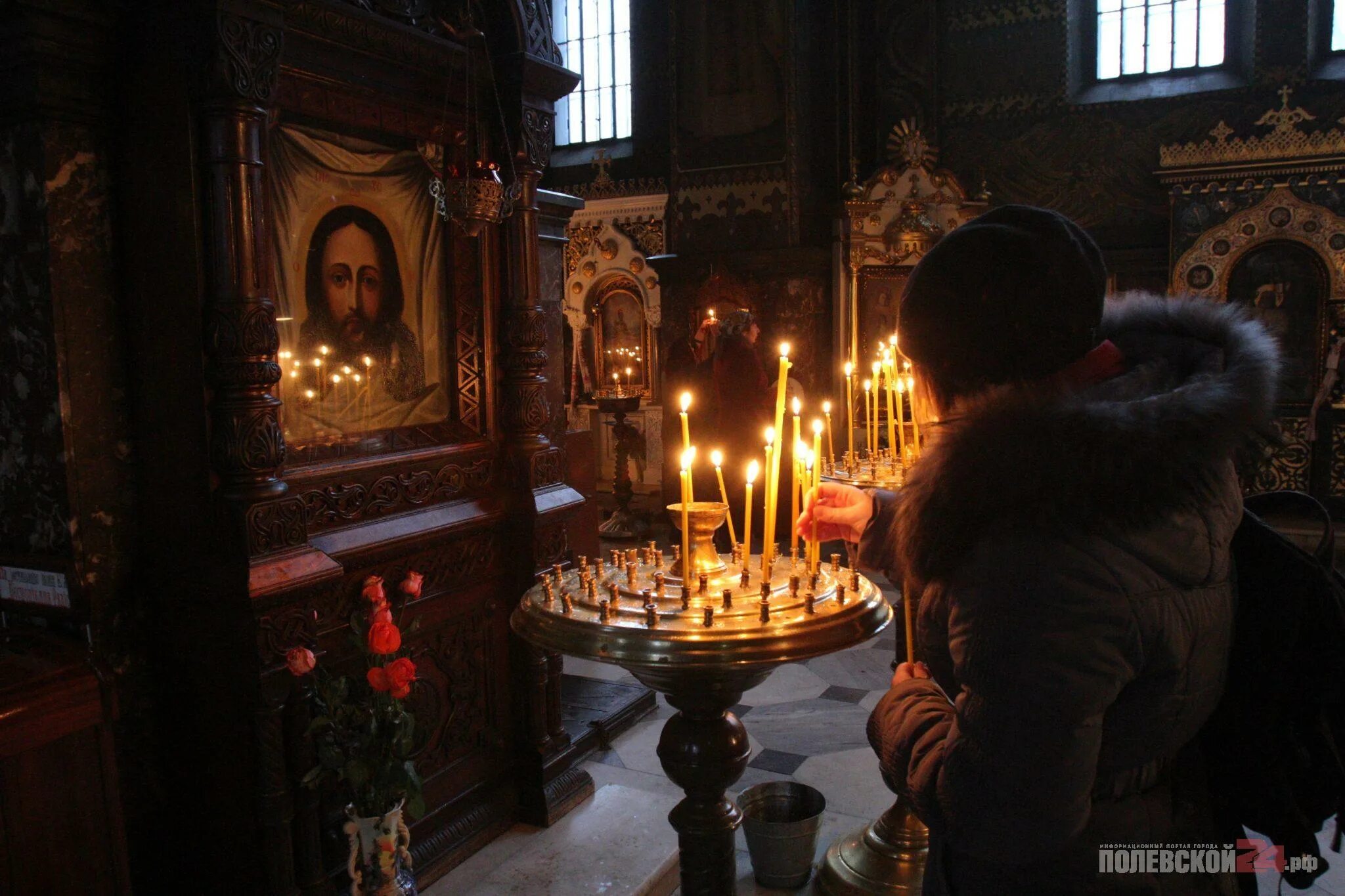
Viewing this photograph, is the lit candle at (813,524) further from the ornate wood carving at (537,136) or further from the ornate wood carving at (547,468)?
the ornate wood carving at (537,136)

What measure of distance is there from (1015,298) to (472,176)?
1828 mm

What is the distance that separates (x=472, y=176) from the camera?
2578 mm

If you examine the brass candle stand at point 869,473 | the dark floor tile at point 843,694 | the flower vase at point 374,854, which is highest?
the brass candle stand at point 869,473

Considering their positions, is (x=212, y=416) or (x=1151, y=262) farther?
(x=1151, y=262)

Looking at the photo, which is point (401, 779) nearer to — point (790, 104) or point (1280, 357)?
point (1280, 357)

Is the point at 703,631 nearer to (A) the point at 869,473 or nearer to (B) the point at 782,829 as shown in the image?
(B) the point at 782,829

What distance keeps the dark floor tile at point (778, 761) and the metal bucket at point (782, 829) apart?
2.58 feet

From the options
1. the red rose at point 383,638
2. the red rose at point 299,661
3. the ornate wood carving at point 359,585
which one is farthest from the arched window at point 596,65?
the red rose at point 299,661

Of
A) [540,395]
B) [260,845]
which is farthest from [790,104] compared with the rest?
[260,845]

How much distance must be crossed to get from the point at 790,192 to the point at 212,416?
776cm

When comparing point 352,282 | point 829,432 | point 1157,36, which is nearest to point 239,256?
point 352,282

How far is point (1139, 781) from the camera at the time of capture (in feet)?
3.87

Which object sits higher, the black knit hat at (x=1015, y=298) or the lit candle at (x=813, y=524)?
the black knit hat at (x=1015, y=298)

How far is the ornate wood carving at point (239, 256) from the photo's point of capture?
2088mm
